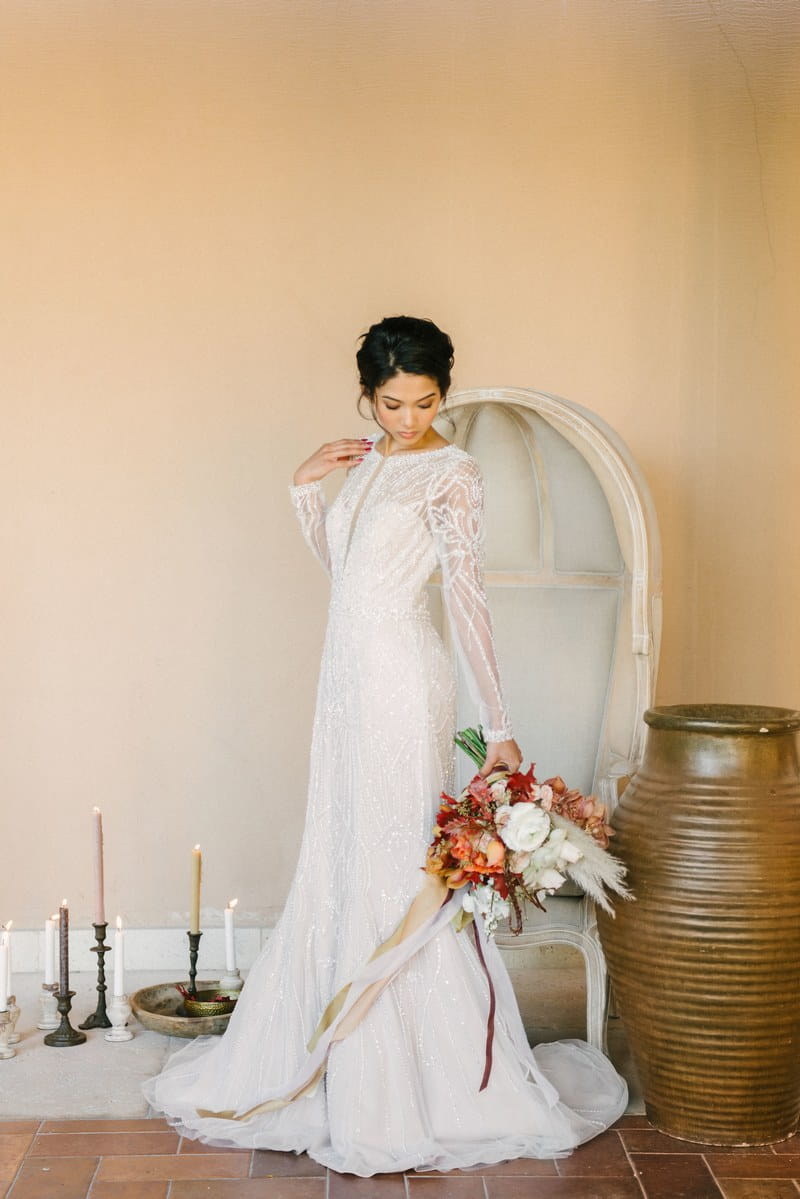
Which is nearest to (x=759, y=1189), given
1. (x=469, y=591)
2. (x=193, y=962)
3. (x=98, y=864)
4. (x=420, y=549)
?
(x=469, y=591)

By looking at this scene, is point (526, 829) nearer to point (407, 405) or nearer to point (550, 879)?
point (550, 879)

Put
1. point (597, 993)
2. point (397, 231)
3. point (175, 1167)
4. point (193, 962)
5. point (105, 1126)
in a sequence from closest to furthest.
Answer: point (175, 1167), point (105, 1126), point (597, 993), point (193, 962), point (397, 231)

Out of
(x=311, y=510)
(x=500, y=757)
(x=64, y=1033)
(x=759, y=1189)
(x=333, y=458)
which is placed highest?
(x=333, y=458)

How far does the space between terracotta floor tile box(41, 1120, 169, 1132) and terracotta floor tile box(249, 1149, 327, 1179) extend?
0.88ft

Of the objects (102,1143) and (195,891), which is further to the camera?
(195,891)

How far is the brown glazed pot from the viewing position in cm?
274

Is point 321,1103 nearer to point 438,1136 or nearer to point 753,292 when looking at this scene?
point 438,1136

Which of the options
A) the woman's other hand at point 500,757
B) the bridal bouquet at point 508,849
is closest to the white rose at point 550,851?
the bridal bouquet at point 508,849

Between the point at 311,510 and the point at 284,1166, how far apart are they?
4.87 ft

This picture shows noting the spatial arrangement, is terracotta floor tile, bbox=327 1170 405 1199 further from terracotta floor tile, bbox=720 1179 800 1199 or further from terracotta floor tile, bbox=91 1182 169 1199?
terracotta floor tile, bbox=720 1179 800 1199

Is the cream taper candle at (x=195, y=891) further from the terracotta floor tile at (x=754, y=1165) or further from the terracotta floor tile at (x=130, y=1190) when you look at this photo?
the terracotta floor tile at (x=754, y=1165)

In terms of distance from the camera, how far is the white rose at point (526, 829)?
105 inches

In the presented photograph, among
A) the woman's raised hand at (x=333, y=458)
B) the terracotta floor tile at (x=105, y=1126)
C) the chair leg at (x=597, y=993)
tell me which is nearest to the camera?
the terracotta floor tile at (x=105, y=1126)

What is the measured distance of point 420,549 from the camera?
2.89 metres
